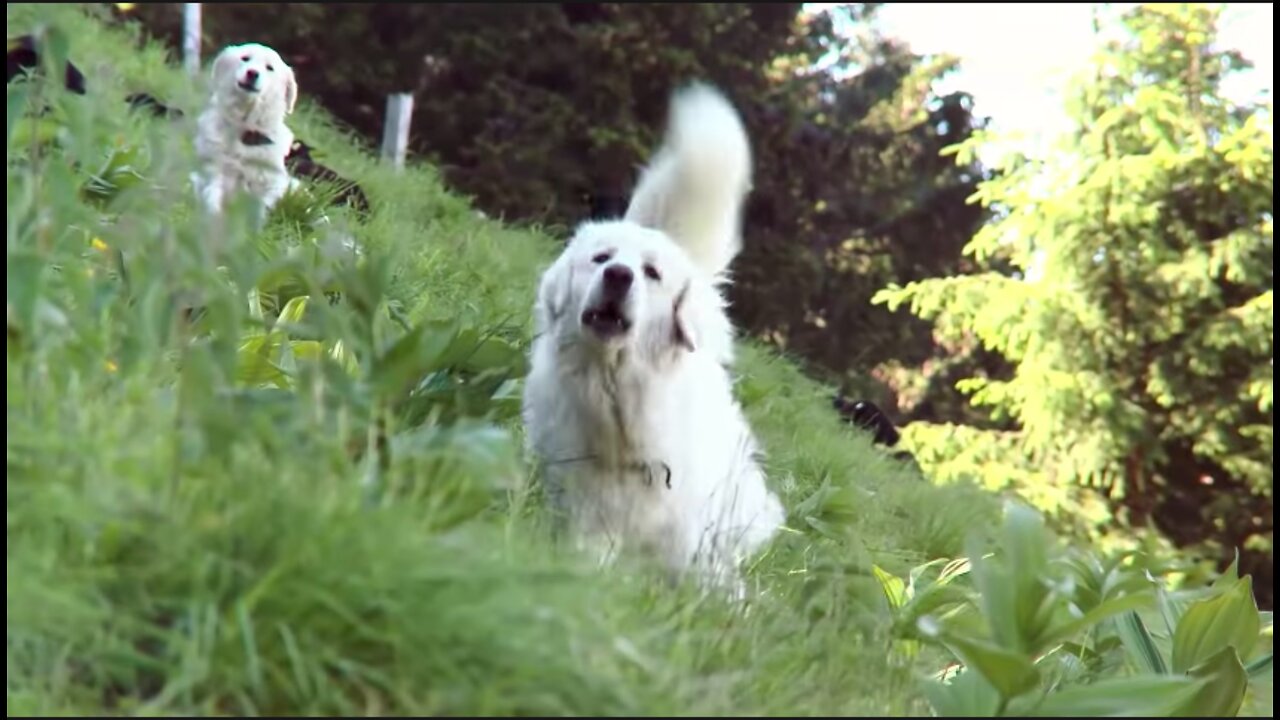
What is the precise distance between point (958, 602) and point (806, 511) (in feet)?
2.41

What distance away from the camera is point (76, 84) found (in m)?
A: 5.62

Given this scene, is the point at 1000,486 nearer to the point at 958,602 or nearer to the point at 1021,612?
the point at 958,602

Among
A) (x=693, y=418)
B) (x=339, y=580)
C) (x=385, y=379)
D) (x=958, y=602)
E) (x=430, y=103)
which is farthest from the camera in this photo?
(x=430, y=103)

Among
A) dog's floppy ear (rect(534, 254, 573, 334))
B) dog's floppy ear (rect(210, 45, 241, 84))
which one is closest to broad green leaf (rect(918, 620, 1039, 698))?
dog's floppy ear (rect(534, 254, 573, 334))

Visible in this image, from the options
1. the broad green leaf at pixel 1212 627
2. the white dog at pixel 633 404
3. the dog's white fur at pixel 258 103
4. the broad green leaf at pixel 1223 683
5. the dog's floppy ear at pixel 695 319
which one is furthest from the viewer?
the dog's white fur at pixel 258 103

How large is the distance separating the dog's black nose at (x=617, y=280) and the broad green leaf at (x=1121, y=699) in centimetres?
170

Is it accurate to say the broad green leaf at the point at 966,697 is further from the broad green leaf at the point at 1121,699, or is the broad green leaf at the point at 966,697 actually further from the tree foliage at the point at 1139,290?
the tree foliage at the point at 1139,290

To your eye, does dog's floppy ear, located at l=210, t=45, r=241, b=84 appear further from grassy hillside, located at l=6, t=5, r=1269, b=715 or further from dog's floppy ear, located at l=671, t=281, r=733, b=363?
grassy hillside, located at l=6, t=5, r=1269, b=715

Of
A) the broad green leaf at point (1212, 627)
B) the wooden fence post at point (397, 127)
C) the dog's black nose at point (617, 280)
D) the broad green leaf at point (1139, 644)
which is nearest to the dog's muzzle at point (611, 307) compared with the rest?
the dog's black nose at point (617, 280)

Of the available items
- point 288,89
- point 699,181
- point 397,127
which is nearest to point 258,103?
point 288,89

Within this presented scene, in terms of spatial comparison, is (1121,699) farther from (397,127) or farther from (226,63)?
(397,127)

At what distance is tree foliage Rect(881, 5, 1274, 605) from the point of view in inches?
411

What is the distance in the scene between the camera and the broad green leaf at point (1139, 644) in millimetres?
2562

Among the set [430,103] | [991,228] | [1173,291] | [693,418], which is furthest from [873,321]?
[693,418]
